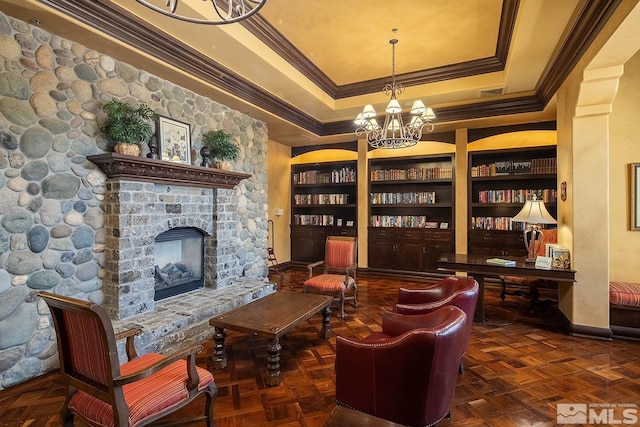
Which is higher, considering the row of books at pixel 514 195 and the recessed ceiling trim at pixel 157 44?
the recessed ceiling trim at pixel 157 44

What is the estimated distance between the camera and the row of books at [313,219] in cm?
685

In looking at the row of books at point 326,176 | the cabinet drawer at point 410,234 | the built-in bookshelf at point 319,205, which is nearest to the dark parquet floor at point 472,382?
the cabinet drawer at point 410,234

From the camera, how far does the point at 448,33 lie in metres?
3.47

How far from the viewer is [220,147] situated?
12.8ft

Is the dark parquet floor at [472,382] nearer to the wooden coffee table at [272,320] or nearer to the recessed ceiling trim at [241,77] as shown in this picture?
the wooden coffee table at [272,320]

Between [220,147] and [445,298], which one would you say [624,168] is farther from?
[220,147]

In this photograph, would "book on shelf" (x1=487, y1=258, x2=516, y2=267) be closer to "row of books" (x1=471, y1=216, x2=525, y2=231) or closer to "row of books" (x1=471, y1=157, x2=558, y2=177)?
"row of books" (x1=471, y1=216, x2=525, y2=231)

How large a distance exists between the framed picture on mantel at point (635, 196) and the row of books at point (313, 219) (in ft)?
15.0

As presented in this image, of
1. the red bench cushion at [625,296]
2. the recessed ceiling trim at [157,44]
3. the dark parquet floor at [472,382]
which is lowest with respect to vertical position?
the dark parquet floor at [472,382]

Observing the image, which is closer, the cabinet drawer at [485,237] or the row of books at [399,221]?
the cabinet drawer at [485,237]

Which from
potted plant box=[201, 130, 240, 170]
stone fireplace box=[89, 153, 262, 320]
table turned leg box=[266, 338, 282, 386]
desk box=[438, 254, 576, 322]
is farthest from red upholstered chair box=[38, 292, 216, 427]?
desk box=[438, 254, 576, 322]

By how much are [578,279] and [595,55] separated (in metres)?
2.12

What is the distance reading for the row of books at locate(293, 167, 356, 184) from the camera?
6.64 m

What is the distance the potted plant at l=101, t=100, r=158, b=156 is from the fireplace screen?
1025 mm
